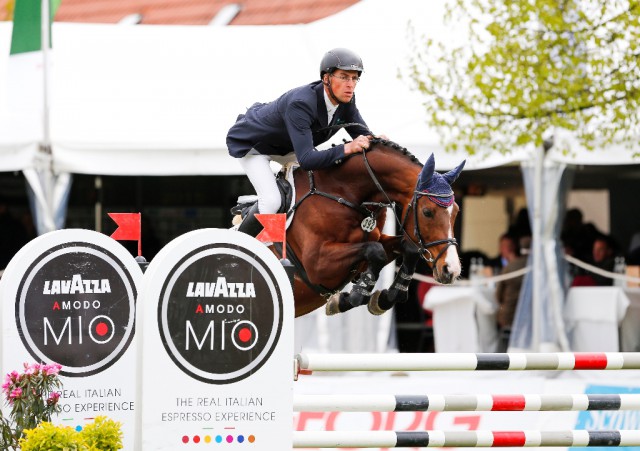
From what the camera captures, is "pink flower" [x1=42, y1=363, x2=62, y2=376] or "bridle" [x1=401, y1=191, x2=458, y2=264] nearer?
"pink flower" [x1=42, y1=363, x2=62, y2=376]

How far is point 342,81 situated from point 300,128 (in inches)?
12.1

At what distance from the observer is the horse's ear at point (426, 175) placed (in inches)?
217

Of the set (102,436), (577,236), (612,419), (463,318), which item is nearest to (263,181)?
(102,436)

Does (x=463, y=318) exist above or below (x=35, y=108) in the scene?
below

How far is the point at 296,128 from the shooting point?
5566 mm

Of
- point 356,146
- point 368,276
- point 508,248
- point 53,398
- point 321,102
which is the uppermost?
point 321,102

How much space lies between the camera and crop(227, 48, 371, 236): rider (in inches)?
220

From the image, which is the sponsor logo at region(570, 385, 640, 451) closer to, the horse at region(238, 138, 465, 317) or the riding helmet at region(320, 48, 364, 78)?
the horse at region(238, 138, 465, 317)

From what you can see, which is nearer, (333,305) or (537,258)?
(333,305)

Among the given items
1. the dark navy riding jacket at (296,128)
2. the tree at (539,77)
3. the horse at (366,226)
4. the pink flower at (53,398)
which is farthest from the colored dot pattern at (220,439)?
the tree at (539,77)

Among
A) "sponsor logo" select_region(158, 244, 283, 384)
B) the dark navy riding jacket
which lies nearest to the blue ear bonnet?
the dark navy riding jacket

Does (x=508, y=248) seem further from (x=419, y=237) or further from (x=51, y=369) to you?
(x=51, y=369)

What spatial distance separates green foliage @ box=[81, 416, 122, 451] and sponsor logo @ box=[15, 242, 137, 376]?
2.06 ft

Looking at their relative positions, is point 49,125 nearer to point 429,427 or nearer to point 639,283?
point 429,427
